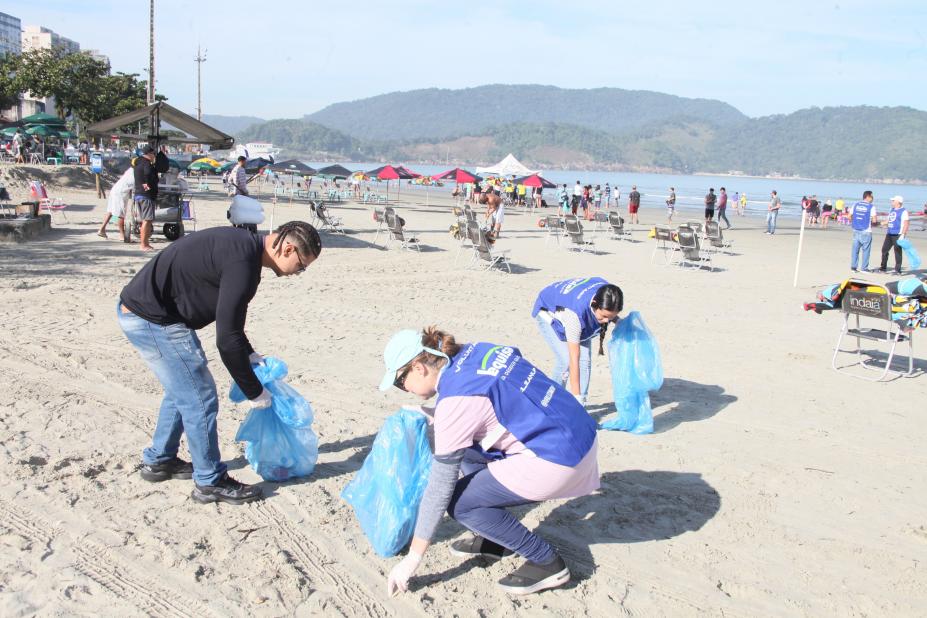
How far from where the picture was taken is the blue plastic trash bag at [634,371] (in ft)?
15.7

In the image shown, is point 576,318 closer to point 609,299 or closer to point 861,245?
point 609,299

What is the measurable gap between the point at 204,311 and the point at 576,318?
2156 mm

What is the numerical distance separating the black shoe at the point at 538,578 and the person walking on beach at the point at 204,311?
1.44m

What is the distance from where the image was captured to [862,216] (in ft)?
44.4

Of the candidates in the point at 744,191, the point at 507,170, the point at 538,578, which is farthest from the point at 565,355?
the point at 744,191

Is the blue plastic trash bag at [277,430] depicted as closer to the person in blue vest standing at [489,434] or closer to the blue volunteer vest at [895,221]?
the person in blue vest standing at [489,434]

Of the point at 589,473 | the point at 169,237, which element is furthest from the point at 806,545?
the point at 169,237

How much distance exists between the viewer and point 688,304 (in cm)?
980

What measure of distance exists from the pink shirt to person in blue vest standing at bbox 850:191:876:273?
12.6 m

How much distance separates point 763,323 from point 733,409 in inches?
144

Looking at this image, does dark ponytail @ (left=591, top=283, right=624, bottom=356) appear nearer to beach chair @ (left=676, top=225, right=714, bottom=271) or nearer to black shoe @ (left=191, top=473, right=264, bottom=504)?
black shoe @ (left=191, top=473, right=264, bottom=504)

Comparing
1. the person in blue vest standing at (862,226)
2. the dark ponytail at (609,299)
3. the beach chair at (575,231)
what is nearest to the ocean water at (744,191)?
the beach chair at (575,231)

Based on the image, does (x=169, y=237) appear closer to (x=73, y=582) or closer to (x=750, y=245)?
(x=73, y=582)

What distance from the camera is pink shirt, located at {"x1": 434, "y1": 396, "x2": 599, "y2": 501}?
2.60 m
